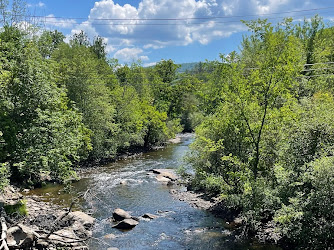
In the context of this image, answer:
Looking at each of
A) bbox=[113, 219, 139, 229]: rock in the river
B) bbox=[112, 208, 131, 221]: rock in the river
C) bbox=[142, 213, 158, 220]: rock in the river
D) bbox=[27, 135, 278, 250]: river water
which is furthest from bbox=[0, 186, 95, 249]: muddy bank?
bbox=[142, 213, 158, 220]: rock in the river

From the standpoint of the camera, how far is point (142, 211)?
19500mm

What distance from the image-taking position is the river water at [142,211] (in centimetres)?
1490

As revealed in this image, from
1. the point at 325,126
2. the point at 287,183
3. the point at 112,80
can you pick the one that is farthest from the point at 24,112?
the point at 112,80

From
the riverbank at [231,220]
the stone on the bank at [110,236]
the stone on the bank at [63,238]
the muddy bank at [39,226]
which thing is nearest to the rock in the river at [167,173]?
the riverbank at [231,220]

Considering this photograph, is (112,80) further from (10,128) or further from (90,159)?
(10,128)

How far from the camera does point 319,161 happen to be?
11.5m

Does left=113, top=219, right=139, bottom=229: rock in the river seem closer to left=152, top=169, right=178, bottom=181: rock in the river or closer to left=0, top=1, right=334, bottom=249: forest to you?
left=0, top=1, right=334, bottom=249: forest

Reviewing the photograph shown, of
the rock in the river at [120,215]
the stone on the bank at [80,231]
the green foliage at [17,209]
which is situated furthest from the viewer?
the rock in the river at [120,215]

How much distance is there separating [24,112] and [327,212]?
588 inches

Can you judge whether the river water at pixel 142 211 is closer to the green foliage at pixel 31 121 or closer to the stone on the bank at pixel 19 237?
the stone on the bank at pixel 19 237

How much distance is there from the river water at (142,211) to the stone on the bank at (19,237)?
289 centimetres

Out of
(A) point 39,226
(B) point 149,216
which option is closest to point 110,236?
(B) point 149,216

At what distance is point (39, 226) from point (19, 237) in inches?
118

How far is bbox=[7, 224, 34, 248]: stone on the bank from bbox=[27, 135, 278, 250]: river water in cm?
289
